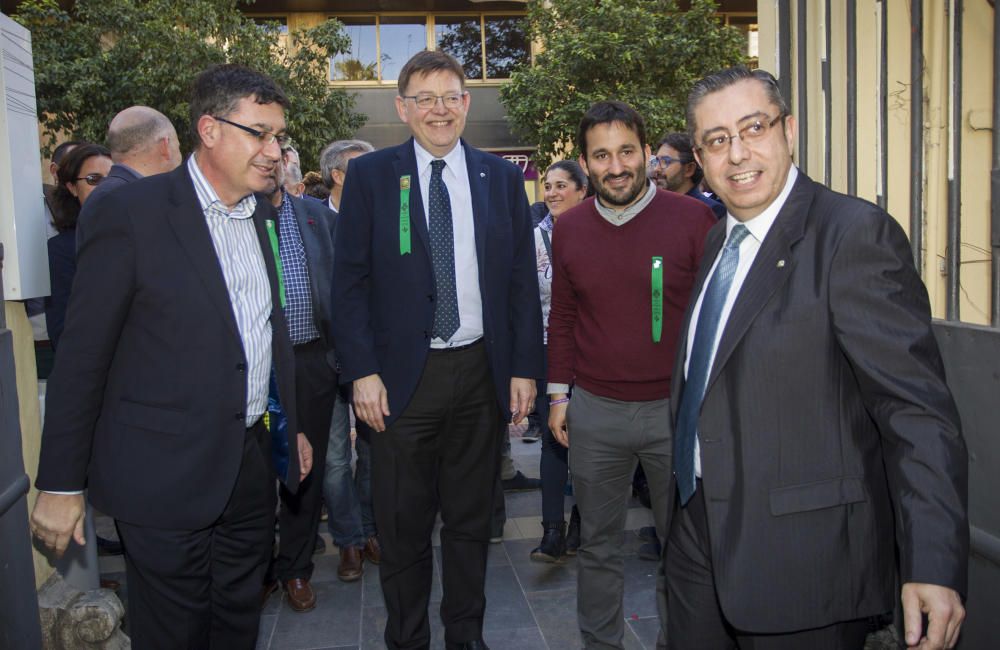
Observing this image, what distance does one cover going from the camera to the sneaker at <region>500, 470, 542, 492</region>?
609 centimetres

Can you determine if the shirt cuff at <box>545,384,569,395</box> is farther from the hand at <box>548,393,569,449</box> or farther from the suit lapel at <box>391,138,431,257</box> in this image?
the suit lapel at <box>391,138,431,257</box>

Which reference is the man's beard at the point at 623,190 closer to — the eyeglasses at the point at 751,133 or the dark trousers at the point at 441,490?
the dark trousers at the point at 441,490

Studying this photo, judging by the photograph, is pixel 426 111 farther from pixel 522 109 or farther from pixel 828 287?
pixel 522 109

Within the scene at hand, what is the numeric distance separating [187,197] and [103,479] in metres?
0.91

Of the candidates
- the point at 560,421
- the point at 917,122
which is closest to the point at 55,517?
the point at 560,421

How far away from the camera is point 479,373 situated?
3359 millimetres

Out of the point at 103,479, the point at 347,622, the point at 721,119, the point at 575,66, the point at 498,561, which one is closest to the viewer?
the point at 721,119

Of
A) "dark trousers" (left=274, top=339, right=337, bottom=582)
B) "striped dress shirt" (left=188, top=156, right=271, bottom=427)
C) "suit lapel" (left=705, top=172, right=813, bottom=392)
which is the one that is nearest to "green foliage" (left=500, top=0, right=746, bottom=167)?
"dark trousers" (left=274, top=339, right=337, bottom=582)

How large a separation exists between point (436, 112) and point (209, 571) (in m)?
1.90

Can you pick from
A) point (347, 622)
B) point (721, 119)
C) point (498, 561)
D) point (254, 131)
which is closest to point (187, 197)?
point (254, 131)

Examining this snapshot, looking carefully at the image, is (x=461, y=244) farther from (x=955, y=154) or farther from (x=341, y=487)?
(x=341, y=487)

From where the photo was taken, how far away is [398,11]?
2164 centimetres

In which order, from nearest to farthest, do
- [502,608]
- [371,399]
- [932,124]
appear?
1. [932,124]
2. [371,399]
3. [502,608]

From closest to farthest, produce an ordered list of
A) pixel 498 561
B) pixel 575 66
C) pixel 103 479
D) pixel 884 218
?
1. pixel 884 218
2. pixel 103 479
3. pixel 498 561
4. pixel 575 66
